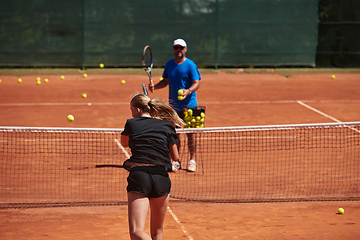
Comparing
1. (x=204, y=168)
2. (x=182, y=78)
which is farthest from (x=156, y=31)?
(x=204, y=168)

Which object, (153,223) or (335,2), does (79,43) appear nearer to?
(335,2)

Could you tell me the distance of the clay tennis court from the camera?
518 cm

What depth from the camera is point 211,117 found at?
444 inches

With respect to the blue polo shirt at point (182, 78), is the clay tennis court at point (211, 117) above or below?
below

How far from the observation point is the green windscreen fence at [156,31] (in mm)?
16547

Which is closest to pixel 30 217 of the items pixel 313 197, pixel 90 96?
pixel 313 197

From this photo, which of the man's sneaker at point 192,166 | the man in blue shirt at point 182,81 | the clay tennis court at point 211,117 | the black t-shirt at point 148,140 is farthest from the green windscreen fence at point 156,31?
the black t-shirt at point 148,140

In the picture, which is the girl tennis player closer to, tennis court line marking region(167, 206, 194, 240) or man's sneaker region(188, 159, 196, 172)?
tennis court line marking region(167, 206, 194, 240)

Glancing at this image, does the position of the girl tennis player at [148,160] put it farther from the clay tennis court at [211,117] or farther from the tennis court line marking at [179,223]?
the tennis court line marking at [179,223]

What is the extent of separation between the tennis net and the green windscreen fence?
8138 millimetres

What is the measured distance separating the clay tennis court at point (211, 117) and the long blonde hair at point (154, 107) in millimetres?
418

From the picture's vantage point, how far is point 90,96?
1384cm

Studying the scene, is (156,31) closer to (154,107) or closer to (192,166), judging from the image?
(192,166)

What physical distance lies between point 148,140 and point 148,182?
1.08 ft
